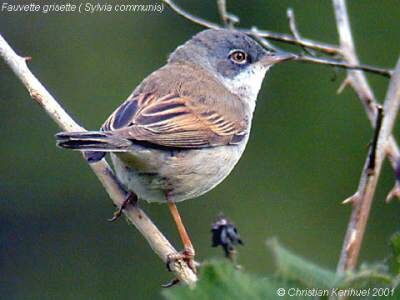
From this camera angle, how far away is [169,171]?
3.91m

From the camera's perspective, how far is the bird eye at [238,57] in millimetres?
5062

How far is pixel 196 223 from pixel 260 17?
2639mm

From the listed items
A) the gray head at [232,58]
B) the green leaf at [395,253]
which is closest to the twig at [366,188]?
the green leaf at [395,253]

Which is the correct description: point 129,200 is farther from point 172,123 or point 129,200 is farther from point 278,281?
point 278,281

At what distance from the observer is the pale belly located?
3.81 m

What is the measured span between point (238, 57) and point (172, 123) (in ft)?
3.63

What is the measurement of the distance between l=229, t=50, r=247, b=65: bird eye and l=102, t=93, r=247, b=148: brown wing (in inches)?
19.5

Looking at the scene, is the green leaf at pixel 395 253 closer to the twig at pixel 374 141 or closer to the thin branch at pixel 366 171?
the thin branch at pixel 366 171

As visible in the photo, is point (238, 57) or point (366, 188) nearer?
point (366, 188)

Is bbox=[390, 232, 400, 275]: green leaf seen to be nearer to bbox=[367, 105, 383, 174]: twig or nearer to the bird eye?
bbox=[367, 105, 383, 174]: twig

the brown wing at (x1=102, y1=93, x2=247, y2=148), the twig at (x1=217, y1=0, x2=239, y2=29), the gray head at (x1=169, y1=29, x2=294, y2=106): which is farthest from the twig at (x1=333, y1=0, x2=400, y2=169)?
the gray head at (x1=169, y1=29, x2=294, y2=106)

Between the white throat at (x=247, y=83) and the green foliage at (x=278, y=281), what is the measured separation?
359 centimetres

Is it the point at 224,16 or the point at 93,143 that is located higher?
the point at 224,16

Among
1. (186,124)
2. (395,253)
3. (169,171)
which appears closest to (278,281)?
(395,253)
